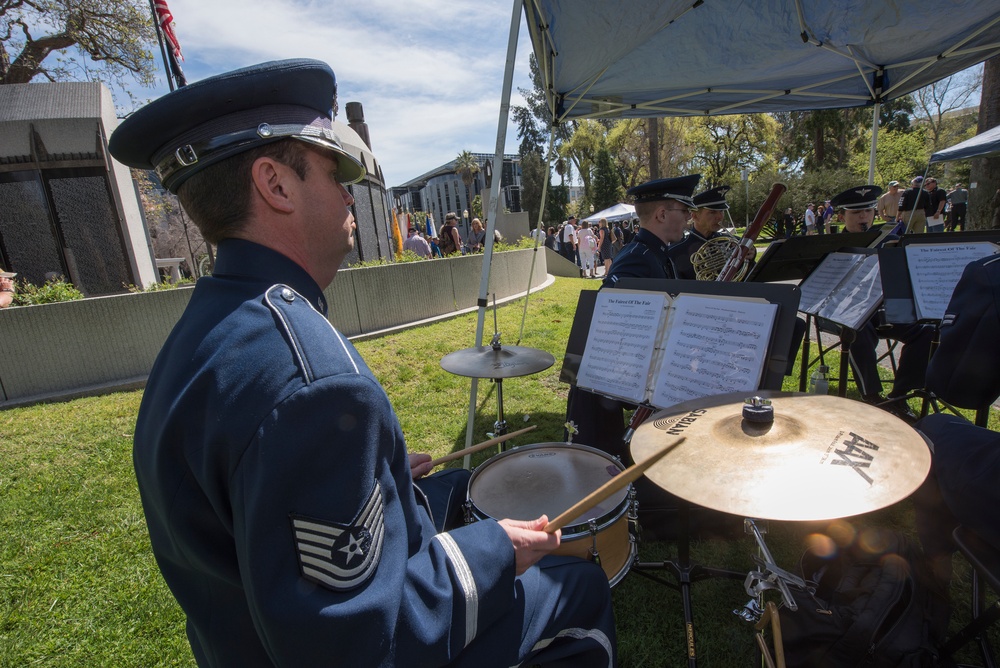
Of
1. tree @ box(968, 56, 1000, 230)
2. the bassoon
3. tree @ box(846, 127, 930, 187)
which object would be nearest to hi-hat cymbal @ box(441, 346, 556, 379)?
the bassoon

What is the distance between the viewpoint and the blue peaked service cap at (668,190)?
3760mm

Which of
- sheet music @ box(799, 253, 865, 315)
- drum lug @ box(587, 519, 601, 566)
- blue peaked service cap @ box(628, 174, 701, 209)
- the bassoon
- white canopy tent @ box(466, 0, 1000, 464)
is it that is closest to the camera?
drum lug @ box(587, 519, 601, 566)

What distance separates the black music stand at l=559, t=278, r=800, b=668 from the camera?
1.98 m

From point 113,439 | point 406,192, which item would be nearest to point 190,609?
point 113,439

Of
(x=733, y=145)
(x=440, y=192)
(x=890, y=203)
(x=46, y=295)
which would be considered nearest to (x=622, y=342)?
(x=46, y=295)

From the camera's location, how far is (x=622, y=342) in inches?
96.8

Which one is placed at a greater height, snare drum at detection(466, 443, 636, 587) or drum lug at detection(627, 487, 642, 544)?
snare drum at detection(466, 443, 636, 587)

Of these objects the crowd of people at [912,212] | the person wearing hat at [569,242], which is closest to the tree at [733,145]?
the crowd of people at [912,212]

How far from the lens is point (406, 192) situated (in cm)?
7444

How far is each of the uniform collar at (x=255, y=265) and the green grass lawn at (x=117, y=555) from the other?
83.0 inches

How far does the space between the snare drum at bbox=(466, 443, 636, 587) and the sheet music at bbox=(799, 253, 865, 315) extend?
8.05 feet

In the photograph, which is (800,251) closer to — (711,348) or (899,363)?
(899,363)

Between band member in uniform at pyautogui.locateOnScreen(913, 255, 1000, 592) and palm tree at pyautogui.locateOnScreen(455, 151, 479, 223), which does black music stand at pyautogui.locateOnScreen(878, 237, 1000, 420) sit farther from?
palm tree at pyautogui.locateOnScreen(455, 151, 479, 223)

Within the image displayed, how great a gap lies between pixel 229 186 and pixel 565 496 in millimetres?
1556
